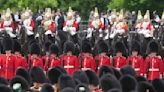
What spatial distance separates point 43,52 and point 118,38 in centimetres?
394

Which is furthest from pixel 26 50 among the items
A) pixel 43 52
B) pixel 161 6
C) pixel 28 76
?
pixel 161 6

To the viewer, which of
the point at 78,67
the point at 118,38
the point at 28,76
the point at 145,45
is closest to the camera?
the point at 28,76

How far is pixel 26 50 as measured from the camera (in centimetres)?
2281

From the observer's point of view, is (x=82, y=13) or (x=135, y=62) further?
(x=82, y=13)

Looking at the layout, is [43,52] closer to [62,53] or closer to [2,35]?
[62,53]

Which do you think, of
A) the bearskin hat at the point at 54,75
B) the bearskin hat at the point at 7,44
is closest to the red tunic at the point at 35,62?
the bearskin hat at the point at 7,44

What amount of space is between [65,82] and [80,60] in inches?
233

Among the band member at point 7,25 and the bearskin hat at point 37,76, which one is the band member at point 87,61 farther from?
the band member at point 7,25

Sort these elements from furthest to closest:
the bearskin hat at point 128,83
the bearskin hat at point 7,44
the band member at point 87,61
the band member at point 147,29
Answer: the band member at point 147,29
the bearskin hat at point 7,44
the band member at point 87,61
the bearskin hat at point 128,83

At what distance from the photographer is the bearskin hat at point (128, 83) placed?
1442 centimetres

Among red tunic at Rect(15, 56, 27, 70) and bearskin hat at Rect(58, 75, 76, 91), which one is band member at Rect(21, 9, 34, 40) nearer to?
red tunic at Rect(15, 56, 27, 70)

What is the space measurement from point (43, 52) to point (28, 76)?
18.0ft

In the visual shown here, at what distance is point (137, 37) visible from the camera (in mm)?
25953

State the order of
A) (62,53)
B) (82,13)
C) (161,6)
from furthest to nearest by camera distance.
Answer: (82,13)
(161,6)
(62,53)
